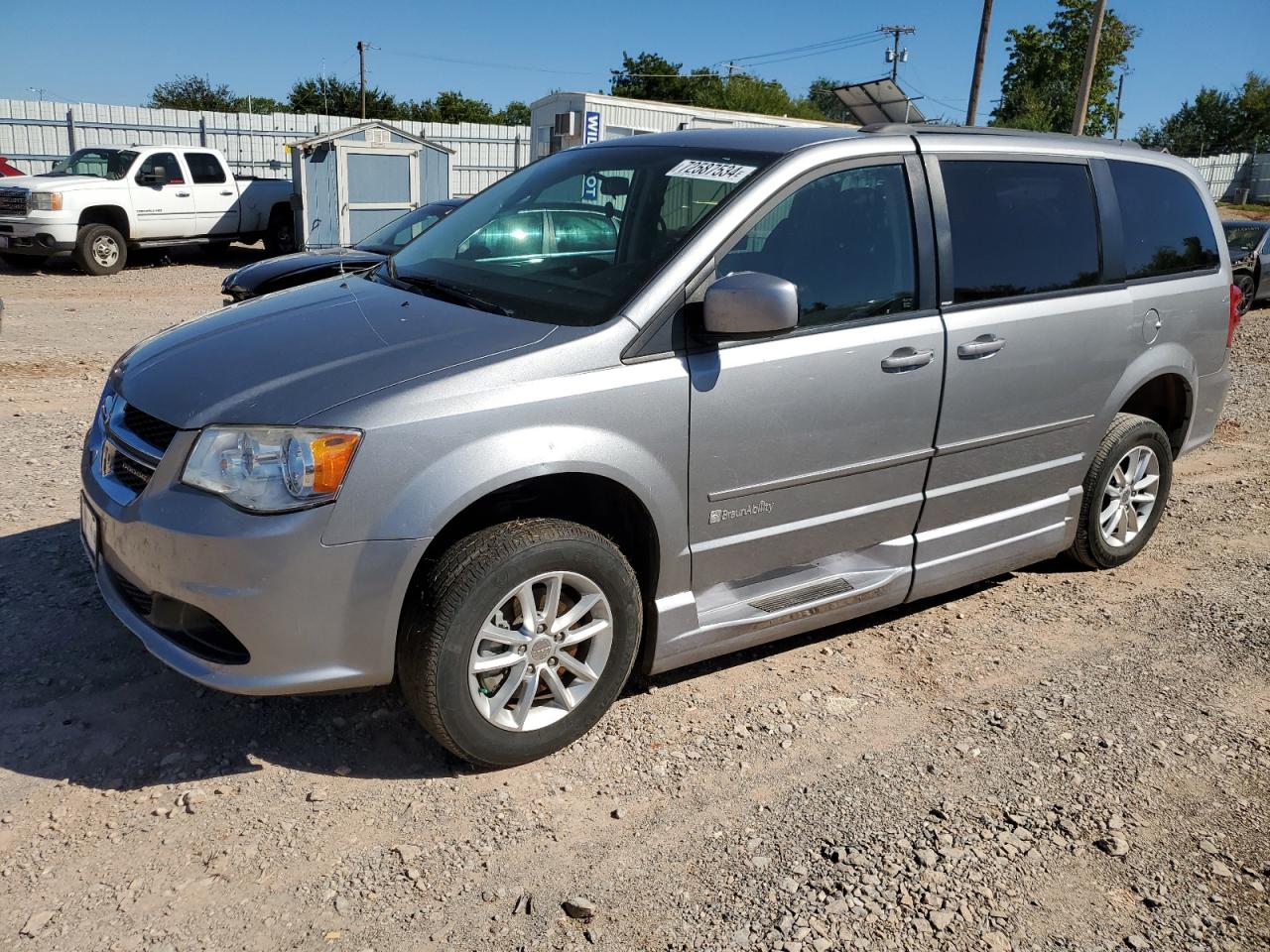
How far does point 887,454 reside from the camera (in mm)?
3863

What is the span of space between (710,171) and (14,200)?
15.2 m

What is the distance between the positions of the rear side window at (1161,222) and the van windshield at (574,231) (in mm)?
2065

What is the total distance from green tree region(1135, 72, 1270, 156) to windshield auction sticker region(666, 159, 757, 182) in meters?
70.0

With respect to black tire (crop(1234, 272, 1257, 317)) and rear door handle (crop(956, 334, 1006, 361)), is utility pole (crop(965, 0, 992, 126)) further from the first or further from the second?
rear door handle (crop(956, 334, 1006, 361))

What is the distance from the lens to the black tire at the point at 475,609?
3.02 meters

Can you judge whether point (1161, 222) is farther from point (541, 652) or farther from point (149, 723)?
point (149, 723)

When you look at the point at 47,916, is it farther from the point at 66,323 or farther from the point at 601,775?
the point at 66,323

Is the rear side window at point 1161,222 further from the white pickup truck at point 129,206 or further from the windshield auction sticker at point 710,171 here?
the white pickup truck at point 129,206

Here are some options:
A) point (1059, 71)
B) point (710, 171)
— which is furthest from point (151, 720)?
point (1059, 71)

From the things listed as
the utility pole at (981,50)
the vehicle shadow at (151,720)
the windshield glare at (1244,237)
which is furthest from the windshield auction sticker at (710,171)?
the utility pole at (981,50)

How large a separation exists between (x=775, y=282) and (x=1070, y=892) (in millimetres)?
1939

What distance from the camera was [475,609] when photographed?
3035 mm

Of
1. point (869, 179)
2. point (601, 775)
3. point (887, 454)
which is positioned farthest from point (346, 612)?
point (869, 179)

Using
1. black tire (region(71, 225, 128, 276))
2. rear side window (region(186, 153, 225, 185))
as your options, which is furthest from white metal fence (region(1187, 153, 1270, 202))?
black tire (region(71, 225, 128, 276))
